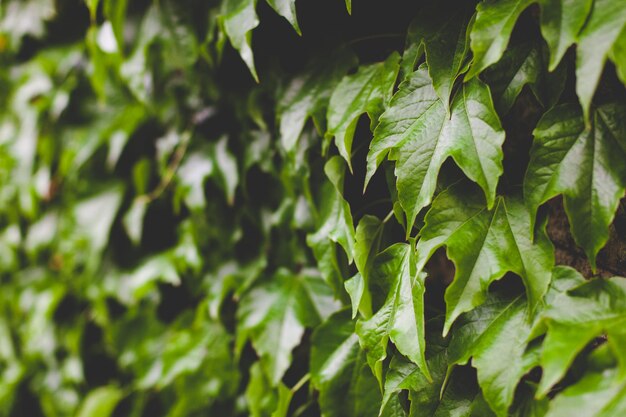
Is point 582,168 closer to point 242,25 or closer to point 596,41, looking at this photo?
point 596,41

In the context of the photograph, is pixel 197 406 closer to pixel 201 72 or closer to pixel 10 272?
pixel 201 72

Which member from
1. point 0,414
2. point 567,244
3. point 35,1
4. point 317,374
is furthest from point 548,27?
point 0,414

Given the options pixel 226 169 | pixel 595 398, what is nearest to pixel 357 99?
pixel 226 169

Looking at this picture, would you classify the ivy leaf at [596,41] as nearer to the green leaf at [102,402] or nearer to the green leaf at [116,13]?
the green leaf at [116,13]

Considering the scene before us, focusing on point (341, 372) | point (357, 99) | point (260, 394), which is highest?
point (357, 99)

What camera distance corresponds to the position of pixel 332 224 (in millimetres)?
1026

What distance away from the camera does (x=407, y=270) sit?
2.86 feet

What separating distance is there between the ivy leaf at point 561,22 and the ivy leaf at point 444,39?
0.43 ft

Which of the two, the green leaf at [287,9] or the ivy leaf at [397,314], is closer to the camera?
the ivy leaf at [397,314]

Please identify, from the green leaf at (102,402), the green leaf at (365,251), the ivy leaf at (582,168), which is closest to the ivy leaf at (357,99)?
the green leaf at (365,251)

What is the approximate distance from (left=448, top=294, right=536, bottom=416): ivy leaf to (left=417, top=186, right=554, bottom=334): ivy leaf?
54 mm

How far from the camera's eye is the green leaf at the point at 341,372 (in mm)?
1024

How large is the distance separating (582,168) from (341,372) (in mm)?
605

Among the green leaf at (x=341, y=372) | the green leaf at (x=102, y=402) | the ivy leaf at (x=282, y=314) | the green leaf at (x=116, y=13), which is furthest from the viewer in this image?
the green leaf at (x=102, y=402)
